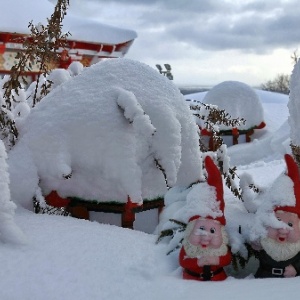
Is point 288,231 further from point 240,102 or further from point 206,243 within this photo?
point 240,102

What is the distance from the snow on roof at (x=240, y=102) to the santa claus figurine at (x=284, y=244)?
35.1ft

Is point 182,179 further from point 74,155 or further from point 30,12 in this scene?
point 30,12

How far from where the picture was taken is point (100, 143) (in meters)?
3.89

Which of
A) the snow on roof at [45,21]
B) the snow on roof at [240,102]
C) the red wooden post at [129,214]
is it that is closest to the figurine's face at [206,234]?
the red wooden post at [129,214]

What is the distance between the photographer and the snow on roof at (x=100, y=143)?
12.7ft

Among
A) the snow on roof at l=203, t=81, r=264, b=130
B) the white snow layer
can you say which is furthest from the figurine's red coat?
the snow on roof at l=203, t=81, r=264, b=130

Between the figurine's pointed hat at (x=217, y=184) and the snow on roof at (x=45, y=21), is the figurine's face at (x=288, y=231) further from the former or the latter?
the snow on roof at (x=45, y=21)

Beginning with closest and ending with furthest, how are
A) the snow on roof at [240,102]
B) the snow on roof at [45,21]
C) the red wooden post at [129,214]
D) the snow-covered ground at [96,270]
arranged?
the snow-covered ground at [96,270], the red wooden post at [129,214], the snow on roof at [240,102], the snow on roof at [45,21]

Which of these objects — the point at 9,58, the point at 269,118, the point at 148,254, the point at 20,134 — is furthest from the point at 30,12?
the point at 148,254

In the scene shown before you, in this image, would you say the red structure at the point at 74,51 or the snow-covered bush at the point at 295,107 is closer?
the snow-covered bush at the point at 295,107

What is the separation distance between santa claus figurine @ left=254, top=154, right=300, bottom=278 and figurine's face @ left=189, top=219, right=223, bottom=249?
282 millimetres

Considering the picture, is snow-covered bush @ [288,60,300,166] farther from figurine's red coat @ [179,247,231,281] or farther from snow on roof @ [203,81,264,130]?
snow on roof @ [203,81,264,130]

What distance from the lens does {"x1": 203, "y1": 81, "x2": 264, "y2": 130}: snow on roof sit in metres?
13.8

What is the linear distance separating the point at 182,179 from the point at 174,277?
1431mm
